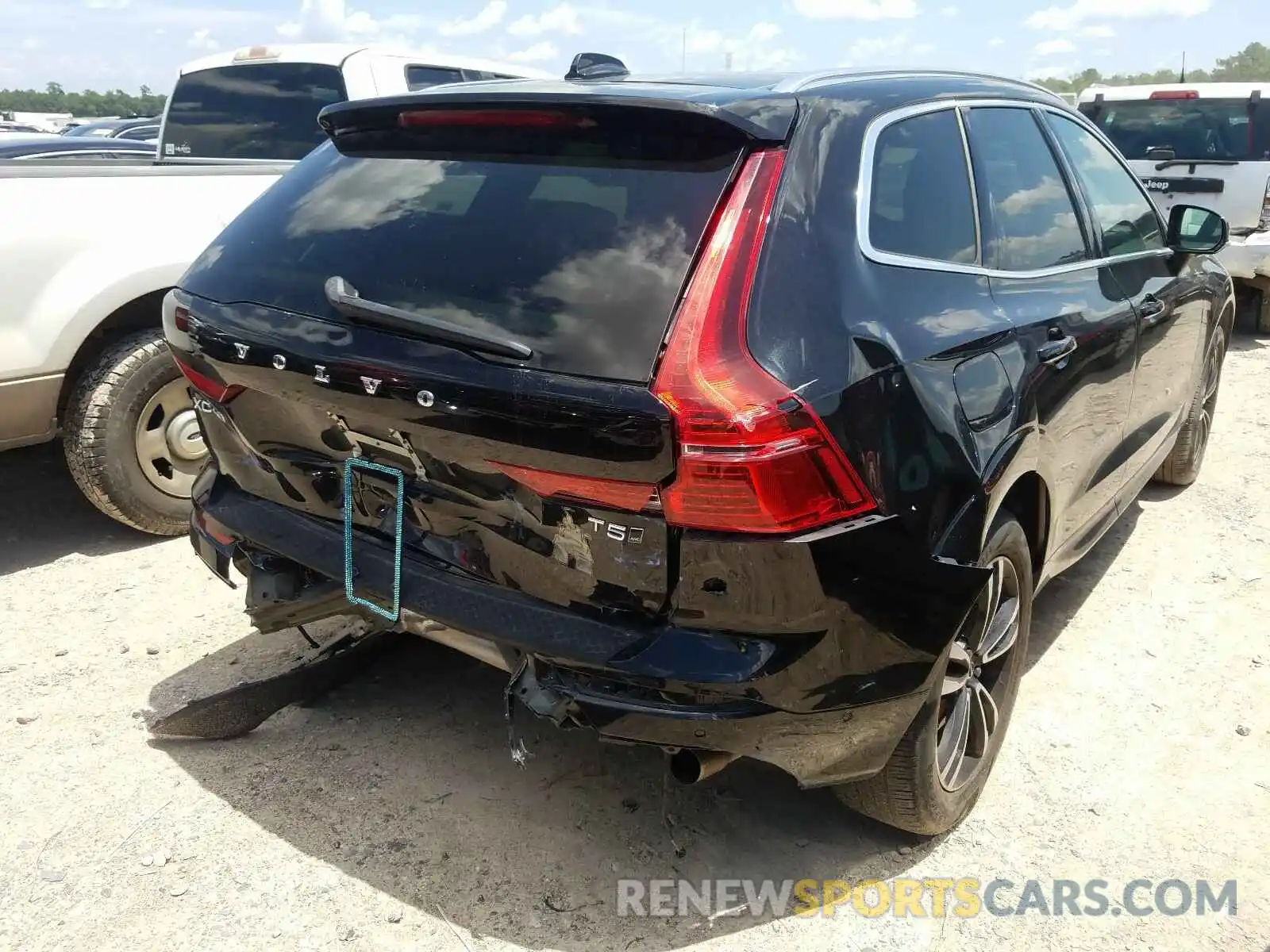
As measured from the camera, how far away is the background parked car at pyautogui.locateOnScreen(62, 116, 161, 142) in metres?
14.7

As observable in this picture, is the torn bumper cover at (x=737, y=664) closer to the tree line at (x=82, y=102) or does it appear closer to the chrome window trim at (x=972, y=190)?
the chrome window trim at (x=972, y=190)

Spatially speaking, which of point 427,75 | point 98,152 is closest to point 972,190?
point 427,75

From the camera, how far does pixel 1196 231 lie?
398 centimetres

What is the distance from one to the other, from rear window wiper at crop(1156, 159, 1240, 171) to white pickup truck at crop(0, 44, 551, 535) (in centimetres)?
733

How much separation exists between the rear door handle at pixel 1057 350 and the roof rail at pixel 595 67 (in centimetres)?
142

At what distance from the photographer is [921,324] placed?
91.4 inches

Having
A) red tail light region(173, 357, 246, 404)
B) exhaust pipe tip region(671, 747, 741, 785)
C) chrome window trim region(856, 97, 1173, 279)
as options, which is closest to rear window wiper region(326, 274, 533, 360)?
red tail light region(173, 357, 246, 404)

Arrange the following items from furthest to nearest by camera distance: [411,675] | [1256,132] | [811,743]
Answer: [1256,132]
[411,675]
[811,743]

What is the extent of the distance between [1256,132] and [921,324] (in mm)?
8177

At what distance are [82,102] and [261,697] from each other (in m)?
42.3

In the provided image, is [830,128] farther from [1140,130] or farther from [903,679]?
[1140,130]

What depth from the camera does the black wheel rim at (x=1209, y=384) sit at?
4836 millimetres

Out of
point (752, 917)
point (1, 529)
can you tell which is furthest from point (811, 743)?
point (1, 529)

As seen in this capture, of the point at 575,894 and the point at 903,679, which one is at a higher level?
the point at 903,679
